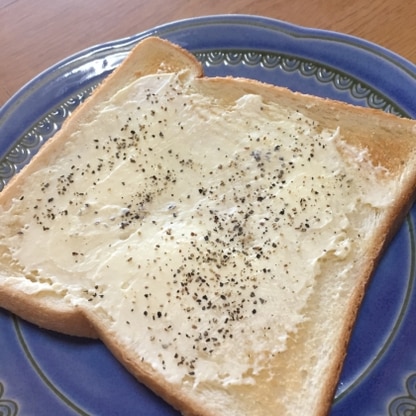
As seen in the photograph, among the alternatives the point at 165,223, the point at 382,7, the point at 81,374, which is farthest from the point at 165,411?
the point at 382,7

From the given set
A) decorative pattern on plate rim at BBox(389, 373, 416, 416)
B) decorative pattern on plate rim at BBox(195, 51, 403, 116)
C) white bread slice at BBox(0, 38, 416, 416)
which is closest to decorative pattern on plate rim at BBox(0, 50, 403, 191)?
decorative pattern on plate rim at BBox(195, 51, 403, 116)

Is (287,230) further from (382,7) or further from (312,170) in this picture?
(382,7)

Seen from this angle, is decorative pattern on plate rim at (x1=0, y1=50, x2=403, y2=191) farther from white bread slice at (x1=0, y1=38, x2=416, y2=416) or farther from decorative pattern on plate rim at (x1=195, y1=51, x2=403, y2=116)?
white bread slice at (x1=0, y1=38, x2=416, y2=416)

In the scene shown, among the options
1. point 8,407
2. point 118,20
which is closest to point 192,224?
point 8,407

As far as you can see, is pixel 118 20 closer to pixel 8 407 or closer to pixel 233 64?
pixel 233 64

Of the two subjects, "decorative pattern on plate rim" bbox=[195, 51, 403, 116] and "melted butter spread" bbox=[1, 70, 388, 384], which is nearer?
"melted butter spread" bbox=[1, 70, 388, 384]

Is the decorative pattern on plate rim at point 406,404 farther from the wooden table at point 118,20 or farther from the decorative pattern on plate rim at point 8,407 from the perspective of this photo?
the wooden table at point 118,20
